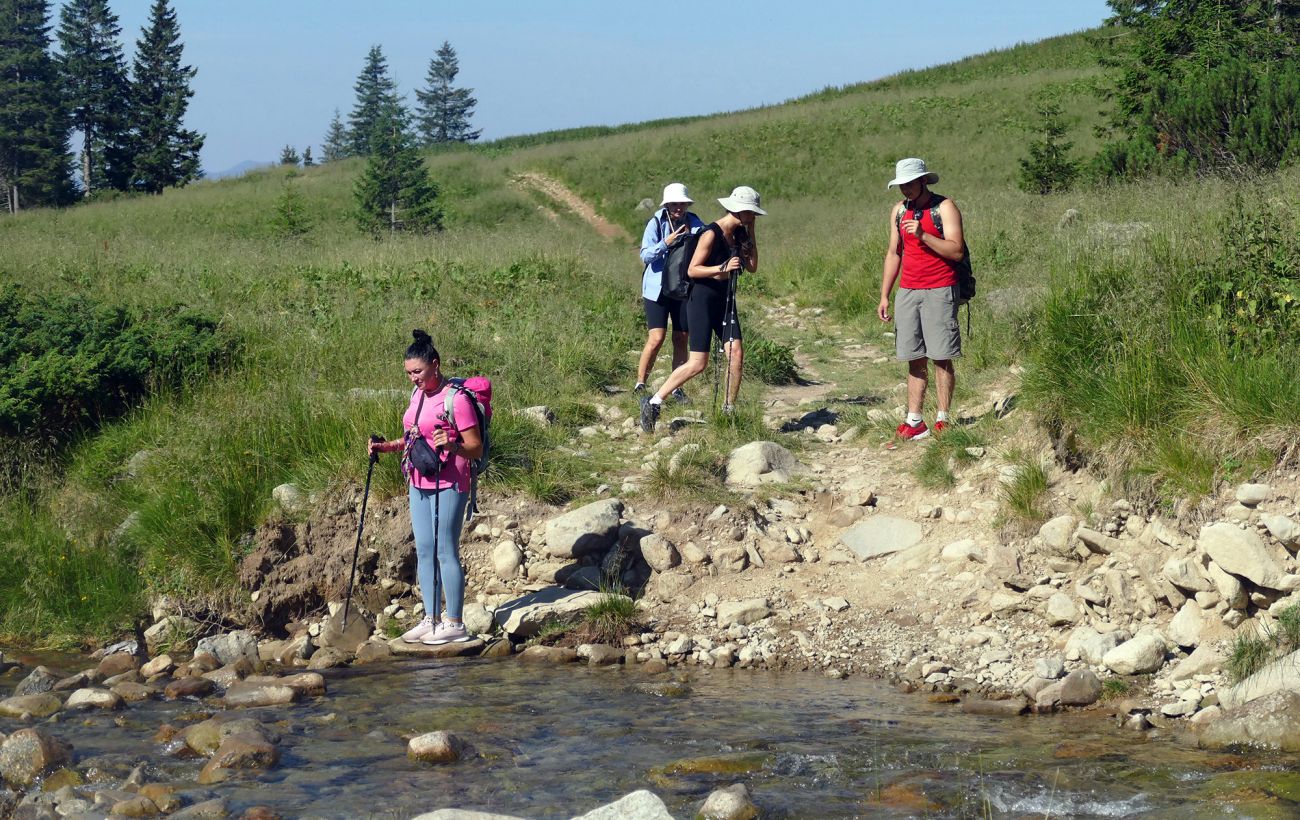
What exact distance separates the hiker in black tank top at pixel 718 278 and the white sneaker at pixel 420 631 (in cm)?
298

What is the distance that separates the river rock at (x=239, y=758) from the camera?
17.5 ft

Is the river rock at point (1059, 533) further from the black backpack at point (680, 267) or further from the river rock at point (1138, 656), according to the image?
the black backpack at point (680, 267)

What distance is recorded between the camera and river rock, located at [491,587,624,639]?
7.47 metres

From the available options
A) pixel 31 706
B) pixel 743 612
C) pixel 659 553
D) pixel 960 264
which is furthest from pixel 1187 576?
pixel 31 706

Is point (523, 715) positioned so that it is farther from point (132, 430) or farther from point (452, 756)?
point (132, 430)

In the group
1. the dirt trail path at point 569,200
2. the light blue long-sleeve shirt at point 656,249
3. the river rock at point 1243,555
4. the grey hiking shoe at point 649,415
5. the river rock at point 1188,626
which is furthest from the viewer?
the dirt trail path at point 569,200

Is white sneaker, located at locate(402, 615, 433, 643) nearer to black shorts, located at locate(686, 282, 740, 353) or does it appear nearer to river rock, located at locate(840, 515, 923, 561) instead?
river rock, located at locate(840, 515, 923, 561)

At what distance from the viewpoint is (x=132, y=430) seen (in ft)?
33.0

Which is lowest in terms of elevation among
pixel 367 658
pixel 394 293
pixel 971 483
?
pixel 367 658

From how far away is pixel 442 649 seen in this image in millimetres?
7285

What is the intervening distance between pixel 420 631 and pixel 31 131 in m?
58.3

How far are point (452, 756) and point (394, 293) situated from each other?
888 cm

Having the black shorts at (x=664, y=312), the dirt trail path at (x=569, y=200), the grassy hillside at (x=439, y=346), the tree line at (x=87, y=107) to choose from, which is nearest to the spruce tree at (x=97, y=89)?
the tree line at (x=87, y=107)

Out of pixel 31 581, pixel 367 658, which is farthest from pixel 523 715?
pixel 31 581
